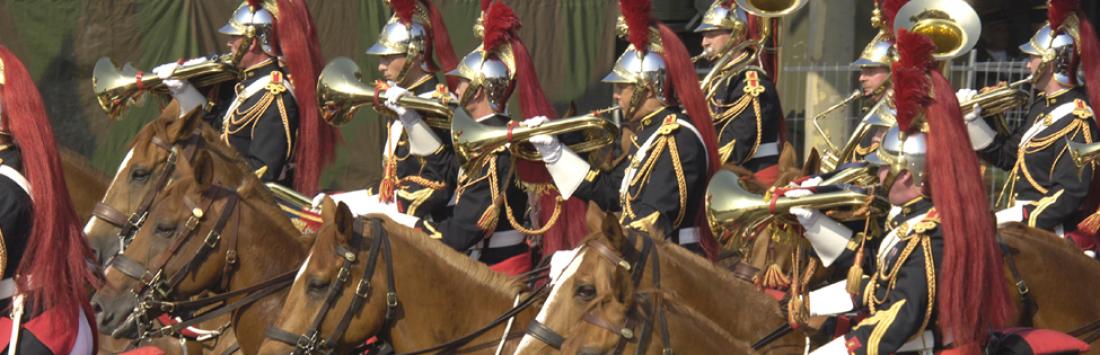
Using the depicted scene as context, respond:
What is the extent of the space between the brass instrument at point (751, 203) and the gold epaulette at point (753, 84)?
120 inches

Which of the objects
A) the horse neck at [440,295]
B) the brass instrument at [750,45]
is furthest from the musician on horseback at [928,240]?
the brass instrument at [750,45]

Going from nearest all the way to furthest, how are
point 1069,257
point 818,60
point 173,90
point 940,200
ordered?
point 940,200 → point 1069,257 → point 173,90 → point 818,60

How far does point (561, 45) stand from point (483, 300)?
8.34m

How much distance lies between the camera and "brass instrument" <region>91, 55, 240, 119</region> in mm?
9383

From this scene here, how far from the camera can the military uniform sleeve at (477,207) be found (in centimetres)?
750

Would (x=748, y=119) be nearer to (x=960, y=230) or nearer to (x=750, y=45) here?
(x=750, y=45)

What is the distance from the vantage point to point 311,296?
6.02 m

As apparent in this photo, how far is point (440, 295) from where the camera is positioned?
6.20m

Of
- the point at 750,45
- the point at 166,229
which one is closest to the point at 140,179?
the point at 166,229

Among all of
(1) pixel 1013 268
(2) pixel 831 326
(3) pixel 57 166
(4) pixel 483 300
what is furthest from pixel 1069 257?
(3) pixel 57 166

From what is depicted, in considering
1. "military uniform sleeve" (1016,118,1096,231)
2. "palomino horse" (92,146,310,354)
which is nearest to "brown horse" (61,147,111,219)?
"palomino horse" (92,146,310,354)

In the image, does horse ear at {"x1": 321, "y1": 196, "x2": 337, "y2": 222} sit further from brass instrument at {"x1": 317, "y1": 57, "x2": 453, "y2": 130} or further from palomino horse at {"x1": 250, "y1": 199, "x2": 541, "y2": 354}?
brass instrument at {"x1": 317, "y1": 57, "x2": 453, "y2": 130}

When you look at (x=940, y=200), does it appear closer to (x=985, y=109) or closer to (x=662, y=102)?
(x=662, y=102)

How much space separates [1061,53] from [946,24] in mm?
1219
